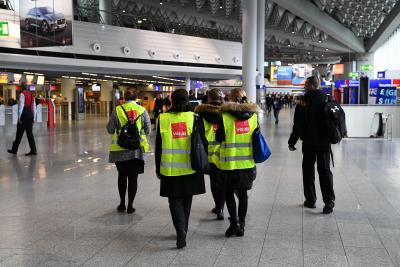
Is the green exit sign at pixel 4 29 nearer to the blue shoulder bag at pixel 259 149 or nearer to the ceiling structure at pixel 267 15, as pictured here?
the ceiling structure at pixel 267 15

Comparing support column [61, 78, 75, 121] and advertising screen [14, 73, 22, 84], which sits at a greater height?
advertising screen [14, 73, 22, 84]

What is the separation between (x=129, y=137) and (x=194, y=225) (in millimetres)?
1384

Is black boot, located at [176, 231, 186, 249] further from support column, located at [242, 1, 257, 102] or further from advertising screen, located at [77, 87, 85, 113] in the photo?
advertising screen, located at [77, 87, 85, 113]

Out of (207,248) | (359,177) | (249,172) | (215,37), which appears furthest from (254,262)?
(215,37)

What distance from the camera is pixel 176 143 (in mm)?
4707

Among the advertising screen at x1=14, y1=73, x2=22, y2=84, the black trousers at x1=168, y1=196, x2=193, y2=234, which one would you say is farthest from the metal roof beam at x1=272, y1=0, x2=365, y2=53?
the black trousers at x1=168, y1=196, x2=193, y2=234

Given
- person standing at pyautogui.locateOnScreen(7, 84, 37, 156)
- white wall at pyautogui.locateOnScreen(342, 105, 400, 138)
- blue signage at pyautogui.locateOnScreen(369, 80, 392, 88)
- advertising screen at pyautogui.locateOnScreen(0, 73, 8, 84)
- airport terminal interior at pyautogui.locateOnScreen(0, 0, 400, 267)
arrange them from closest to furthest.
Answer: airport terminal interior at pyautogui.locateOnScreen(0, 0, 400, 267) → person standing at pyautogui.locateOnScreen(7, 84, 37, 156) → white wall at pyautogui.locateOnScreen(342, 105, 400, 138) → blue signage at pyautogui.locateOnScreen(369, 80, 392, 88) → advertising screen at pyautogui.locateOnScreen(0, 73, 8, 84)

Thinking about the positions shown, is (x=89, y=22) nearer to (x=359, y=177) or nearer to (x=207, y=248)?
(x=359, y=177)

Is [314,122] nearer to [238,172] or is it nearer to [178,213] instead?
[238,172]

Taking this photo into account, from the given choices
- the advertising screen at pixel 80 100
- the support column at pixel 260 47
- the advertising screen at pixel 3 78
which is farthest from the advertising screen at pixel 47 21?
the support column at pixel 260 47

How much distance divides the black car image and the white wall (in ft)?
33.4

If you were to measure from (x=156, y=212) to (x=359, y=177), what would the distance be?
14.6ft

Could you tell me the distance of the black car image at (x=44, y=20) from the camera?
1441 centimetres

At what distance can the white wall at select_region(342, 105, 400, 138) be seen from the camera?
17.1 m
